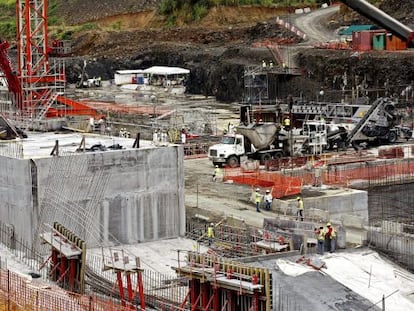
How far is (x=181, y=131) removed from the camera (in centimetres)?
4819

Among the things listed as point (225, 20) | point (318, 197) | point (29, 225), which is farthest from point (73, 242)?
point (225, 20)

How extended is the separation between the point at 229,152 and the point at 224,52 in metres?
36.2

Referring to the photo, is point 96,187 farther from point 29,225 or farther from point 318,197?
point 318,197

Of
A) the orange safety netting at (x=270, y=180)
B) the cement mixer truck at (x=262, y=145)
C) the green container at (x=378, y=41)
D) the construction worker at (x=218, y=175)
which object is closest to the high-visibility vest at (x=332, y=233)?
the orange safety netting at (x=270, y=180)

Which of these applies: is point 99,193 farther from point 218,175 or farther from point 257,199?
point 218,175

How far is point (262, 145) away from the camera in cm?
4156

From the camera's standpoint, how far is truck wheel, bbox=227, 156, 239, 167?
135 ft

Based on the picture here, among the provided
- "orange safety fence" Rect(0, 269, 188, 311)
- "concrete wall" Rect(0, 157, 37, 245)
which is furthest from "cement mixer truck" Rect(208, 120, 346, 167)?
"orange safety fence" Rect(0, 269, 188, 311)

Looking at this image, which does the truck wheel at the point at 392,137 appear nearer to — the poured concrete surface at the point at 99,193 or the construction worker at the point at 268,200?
the construction worker at the point at 268,200

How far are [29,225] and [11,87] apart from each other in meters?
18.3

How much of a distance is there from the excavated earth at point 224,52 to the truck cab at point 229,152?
17601mm

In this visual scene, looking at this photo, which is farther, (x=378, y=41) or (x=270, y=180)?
(x=378, y=41)

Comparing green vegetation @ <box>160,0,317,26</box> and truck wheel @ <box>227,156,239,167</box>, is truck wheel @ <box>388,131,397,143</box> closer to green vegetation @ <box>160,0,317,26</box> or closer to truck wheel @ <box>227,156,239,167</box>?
truck wheel @ <box>227,156,239,167</box>

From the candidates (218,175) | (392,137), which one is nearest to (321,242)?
(218,175)
